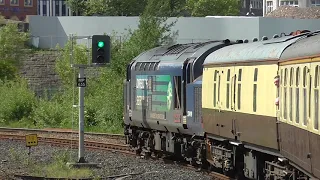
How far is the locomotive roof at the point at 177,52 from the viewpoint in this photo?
2281cm

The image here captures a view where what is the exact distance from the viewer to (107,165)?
2356cm

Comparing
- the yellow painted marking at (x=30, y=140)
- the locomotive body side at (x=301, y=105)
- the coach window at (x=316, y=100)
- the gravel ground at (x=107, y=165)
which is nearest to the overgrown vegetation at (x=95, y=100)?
the gravel ground at (x=107, y=165)

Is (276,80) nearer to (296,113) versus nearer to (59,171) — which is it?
(296,113)

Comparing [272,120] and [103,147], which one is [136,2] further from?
[272,120]

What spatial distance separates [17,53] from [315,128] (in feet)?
177

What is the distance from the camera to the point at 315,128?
11812 mm

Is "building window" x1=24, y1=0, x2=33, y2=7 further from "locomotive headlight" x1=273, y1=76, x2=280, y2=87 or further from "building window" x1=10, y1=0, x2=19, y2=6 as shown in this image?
"locomotive headlight" x1=273, y1=76, x2=280, y2=87

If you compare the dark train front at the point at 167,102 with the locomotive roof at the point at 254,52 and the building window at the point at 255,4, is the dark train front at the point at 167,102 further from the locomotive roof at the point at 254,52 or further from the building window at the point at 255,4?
the building window at the point at 255,4

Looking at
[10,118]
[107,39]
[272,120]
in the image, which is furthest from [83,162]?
[10,118]

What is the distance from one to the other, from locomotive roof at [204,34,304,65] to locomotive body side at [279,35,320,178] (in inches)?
30.2

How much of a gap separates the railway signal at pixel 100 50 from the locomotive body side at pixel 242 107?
3.25 metres

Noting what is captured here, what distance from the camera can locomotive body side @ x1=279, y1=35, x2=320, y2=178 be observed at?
39.1 feet

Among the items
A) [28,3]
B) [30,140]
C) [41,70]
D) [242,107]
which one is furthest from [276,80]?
[28,3]

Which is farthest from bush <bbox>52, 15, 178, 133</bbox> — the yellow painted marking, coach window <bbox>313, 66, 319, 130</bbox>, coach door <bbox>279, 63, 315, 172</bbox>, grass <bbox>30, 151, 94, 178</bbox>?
coach window <bbox>313, 66, 319, 130</bbox>
